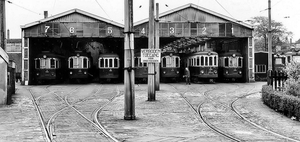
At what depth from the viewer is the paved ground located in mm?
9219

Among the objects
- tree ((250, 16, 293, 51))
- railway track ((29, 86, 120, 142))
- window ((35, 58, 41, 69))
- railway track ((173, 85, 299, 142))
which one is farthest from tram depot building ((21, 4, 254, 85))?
tree ((250, 16, 293, 51))

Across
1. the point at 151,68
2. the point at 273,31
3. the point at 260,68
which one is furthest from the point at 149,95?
the point at 273,31

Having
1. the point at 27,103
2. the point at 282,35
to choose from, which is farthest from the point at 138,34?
the point at 282,35

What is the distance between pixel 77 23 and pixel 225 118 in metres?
24.7

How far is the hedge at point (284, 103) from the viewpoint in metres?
12.3

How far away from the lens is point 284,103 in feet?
43.9

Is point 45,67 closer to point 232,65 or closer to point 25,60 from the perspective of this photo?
point 25,60

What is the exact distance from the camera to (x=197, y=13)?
35688 mm

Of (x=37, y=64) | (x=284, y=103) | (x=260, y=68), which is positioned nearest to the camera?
(x=284, y=103)

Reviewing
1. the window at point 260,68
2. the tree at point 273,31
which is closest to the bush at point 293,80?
the window at point 260,68

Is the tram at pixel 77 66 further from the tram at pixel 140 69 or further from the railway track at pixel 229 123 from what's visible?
the railway track at pixel 229 123

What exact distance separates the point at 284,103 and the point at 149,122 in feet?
16.1

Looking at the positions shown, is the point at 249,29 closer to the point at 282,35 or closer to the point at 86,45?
the point at 86,45

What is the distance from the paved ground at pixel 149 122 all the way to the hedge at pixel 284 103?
0.25 meters
